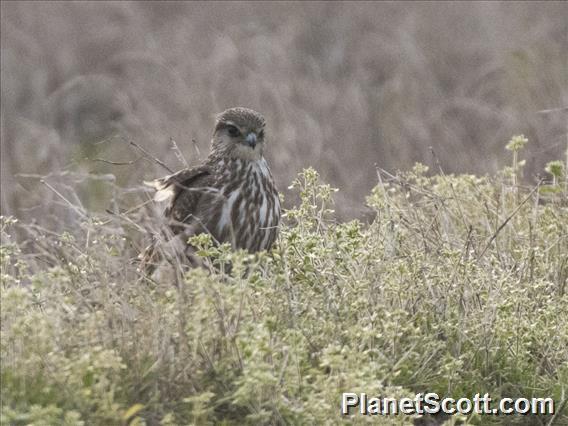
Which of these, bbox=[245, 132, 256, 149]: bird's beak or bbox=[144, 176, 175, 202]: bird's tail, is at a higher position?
bbox=[245, 132, 256, 149]: bird's beak

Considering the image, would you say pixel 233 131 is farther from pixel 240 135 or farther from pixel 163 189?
pixel 163 189

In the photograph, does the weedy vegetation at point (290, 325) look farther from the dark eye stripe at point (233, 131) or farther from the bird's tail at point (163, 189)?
the dark eye stripe at point (233, 131)

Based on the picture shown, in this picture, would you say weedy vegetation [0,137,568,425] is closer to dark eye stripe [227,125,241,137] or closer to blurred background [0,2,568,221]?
dark eye stripe [227,125,241,137]

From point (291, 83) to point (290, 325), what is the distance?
33.6 feet

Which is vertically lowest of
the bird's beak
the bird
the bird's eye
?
the bird

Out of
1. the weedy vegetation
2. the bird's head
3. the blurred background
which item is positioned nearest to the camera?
the weedy vegetation

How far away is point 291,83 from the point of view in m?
15.8

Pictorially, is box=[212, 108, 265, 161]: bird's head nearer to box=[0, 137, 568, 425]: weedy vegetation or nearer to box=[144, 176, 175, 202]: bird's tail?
box=[144, 176, 175, 202]: bird's tail

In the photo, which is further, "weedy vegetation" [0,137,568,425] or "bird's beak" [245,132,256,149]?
"bird's beak" [245,132,256,149]

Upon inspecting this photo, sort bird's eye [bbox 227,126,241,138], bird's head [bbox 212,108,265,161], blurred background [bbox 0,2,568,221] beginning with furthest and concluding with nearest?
1. blurred background [bbox 0,2,568,221]
2. bird's eye [bbox 227,126,241,138]
3. bird's head [bbox 212,108,265,161]

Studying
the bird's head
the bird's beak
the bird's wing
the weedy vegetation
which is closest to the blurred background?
the bird's head

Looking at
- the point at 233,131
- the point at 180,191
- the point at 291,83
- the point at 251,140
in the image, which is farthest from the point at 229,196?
the point at 291,83

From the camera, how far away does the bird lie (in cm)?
689

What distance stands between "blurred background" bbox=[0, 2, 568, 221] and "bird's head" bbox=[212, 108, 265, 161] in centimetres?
364
